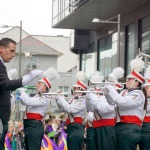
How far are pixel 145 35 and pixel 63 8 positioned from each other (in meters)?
8.04

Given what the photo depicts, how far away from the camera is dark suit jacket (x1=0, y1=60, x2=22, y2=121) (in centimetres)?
523

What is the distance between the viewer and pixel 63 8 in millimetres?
28922

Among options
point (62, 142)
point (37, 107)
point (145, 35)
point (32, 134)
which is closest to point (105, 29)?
point (145, 35)

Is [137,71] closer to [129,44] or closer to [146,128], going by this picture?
[146,128]

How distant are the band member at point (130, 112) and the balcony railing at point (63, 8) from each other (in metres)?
15.8

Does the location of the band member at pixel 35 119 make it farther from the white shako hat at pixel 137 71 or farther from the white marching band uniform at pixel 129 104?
the white marching band uniform at pixel 129 104

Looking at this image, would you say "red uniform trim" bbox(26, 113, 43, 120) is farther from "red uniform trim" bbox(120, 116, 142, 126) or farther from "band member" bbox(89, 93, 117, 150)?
"red uniform trim" bbox(120, 116, 142, 126)

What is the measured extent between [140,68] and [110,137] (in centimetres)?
193

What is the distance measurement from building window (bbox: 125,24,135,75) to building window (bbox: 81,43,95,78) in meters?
6.86

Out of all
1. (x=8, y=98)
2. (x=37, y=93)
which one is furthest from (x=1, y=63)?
(x=37, y=93)

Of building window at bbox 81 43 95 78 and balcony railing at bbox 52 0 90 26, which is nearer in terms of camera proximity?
balcony railing at bbox 52 0 90 26

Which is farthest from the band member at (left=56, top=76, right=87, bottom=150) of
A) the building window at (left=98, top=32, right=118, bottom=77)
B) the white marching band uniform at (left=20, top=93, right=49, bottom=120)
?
the building window at (left=98, top=32, right=118, bottom=77)

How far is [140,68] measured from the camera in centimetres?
816

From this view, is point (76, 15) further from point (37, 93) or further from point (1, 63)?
point (1, 63)
